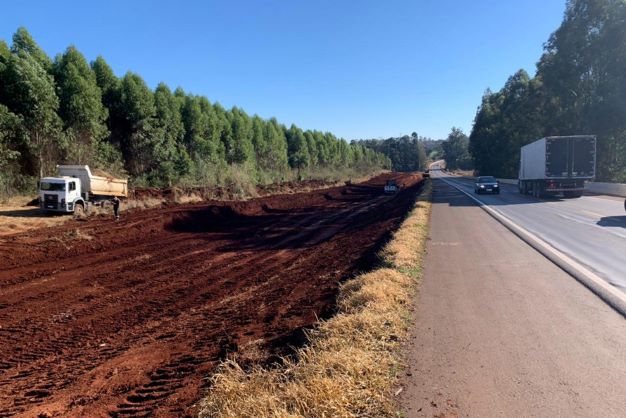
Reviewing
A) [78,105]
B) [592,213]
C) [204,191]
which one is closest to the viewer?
[592,213]

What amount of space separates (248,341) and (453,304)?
320 cm

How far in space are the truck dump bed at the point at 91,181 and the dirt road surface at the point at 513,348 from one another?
2037 cm

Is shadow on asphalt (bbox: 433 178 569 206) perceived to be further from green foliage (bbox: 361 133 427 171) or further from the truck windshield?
green foliage (bbox: 361 133 427 171)

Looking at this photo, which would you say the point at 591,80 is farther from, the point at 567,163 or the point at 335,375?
the point at 335,375

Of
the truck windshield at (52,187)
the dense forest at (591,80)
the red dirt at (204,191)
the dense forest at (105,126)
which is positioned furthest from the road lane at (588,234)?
the dense forest at (105,126)

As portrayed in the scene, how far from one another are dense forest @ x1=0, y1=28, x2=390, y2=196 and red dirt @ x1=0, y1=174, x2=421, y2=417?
8.71m

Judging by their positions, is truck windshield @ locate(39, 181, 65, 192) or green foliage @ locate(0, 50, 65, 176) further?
green foliage @ locate(0, 50, 65, 176)

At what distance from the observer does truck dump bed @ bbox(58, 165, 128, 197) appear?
901 inches

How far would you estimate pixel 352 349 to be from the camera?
4.60m

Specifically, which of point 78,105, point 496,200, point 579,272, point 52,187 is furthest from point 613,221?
point 78,105

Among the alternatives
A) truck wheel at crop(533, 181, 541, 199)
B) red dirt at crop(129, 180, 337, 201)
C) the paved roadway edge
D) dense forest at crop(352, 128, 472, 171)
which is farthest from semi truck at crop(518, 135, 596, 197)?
dense forest at crop(352, 128, 472, 171)

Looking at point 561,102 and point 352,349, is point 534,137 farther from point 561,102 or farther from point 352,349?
point 352,349

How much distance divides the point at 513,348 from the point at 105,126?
29286mm

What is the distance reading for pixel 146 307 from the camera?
29.8 feet
